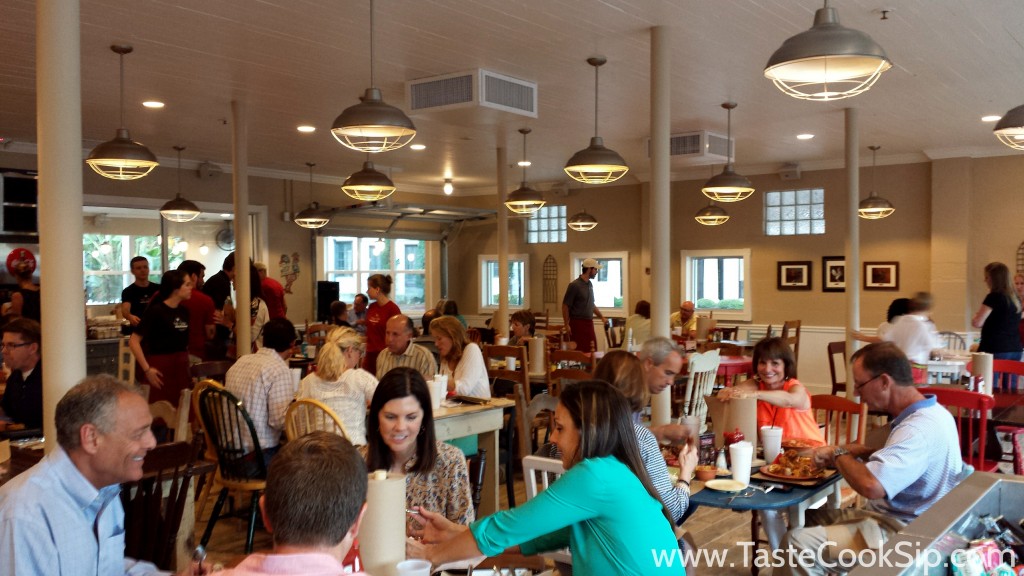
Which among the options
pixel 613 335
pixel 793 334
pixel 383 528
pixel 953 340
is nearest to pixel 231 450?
pixel 383 528

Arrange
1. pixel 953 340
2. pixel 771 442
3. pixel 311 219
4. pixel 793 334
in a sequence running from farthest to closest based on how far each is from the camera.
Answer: pixel 793 334 < pixel 311 219 < pixel 953 340 < pixel 771 442

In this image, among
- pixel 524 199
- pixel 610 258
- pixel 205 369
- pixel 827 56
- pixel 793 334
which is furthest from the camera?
pixel 610 258

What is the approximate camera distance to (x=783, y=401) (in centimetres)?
429

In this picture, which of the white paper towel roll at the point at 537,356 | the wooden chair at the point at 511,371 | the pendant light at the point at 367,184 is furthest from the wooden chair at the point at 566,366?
the pendant light at the point at 367,184

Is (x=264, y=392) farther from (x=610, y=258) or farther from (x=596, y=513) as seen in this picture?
(x=610, y=258)

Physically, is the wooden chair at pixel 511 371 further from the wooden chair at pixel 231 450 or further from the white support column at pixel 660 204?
the wooden chair at pixel 231 450

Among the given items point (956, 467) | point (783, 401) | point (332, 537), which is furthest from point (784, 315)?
point (332, 537)

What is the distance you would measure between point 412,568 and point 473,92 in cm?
490

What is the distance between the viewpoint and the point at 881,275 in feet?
37.6

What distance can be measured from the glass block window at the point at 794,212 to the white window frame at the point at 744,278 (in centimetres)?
54

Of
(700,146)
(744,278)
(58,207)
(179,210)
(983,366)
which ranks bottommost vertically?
(983,366)

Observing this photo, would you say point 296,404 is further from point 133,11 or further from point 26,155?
point 26,155

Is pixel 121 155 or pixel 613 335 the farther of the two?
pixel 613 335

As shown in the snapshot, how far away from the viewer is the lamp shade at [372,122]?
15.2ft
